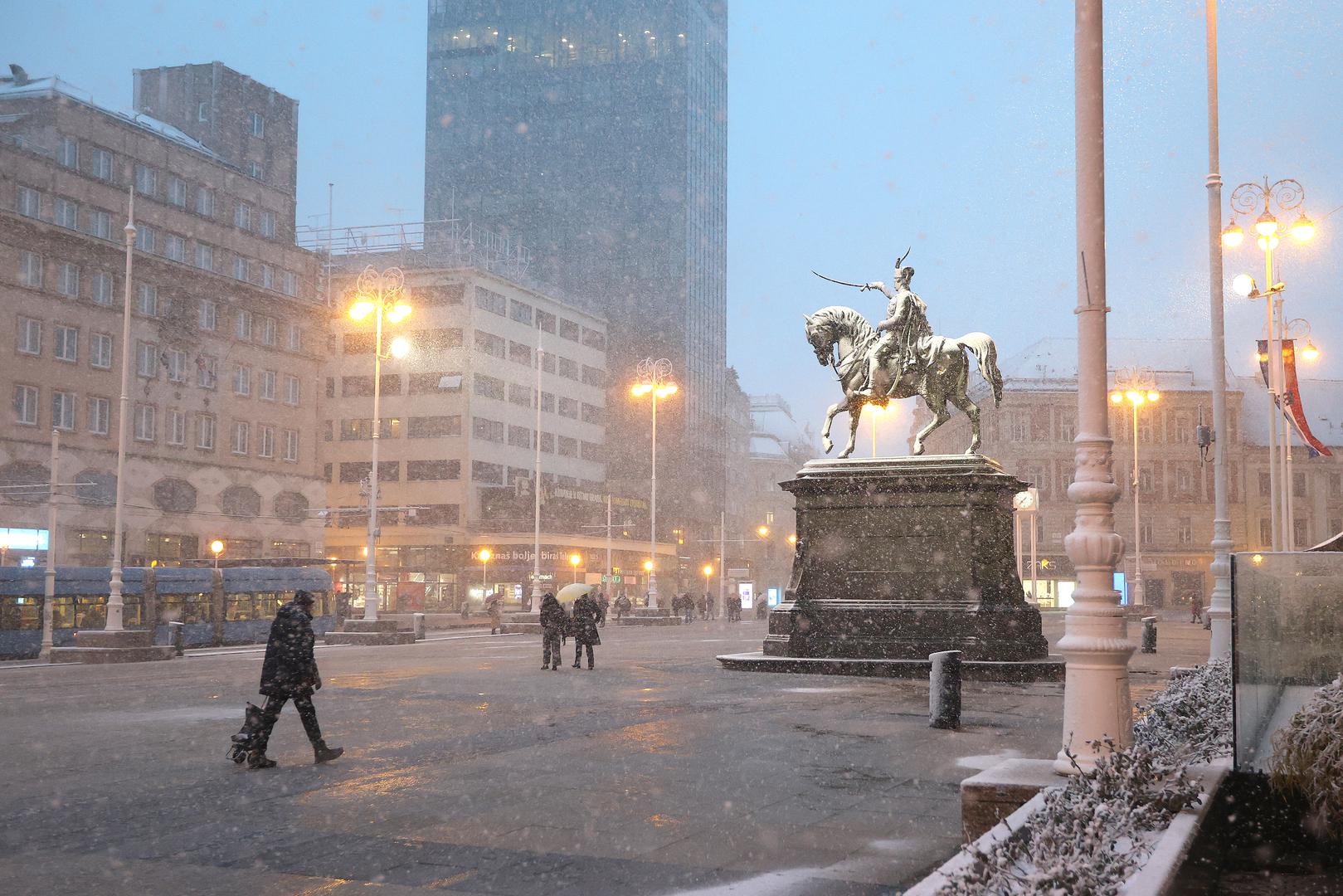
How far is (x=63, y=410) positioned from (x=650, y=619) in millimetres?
29644

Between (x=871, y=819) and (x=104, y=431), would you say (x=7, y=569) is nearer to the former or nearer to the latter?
(x=104, y=431)

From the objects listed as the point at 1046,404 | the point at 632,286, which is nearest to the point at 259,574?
the point at 1046,404

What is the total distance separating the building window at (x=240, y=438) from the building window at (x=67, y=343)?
35.1 ft

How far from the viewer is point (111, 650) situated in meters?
32.9

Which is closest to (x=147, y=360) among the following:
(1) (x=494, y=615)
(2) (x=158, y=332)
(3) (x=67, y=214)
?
(2) (x=158, y=332)

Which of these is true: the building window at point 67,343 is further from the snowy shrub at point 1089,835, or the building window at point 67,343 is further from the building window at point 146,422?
the snowy shrub at point 1089,835

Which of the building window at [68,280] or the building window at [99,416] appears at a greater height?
the building window at [68,280]

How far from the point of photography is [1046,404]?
95438 mm

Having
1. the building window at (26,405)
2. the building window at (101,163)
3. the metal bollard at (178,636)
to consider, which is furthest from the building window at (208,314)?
the metal bollard at (178,636)

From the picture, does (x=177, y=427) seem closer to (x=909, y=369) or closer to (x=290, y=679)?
(x=909, y=369)

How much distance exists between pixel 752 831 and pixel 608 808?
53.0 inches

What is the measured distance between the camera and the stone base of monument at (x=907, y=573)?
883 inches

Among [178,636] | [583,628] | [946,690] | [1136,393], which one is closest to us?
[946,690]

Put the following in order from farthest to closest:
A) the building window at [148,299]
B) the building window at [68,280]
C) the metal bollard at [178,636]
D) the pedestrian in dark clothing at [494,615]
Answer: the building window at [148,299], the building window at [68,280], the pedestrian in dark clothing at [494,615], the metal bollard at [178,636]
